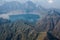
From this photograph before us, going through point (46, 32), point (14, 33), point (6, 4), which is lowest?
point (14, 33)

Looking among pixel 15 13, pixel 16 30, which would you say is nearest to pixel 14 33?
pixel 16 30

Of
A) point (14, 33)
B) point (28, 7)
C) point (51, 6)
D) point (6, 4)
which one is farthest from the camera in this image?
point (14, 33)

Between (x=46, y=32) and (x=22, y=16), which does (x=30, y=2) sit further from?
(x=46, y=32)

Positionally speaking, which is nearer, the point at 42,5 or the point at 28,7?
the point at 42,5

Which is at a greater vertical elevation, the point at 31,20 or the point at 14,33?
the point at 31,20

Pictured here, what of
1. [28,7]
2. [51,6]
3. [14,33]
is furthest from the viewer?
[14,33]

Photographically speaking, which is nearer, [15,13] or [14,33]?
[15,13]

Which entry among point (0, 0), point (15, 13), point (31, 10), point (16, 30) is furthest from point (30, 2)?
point (16, 30)

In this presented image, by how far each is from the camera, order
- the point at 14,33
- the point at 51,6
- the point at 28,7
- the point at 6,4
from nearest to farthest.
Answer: the point at 51,6 < the point at 6,4 < the point at 28,7 < the point at 14,33

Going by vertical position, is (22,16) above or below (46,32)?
above

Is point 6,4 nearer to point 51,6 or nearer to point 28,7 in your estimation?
point 28,7
